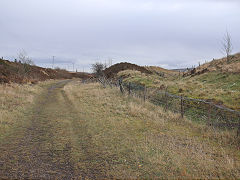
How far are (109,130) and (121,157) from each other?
2.45m

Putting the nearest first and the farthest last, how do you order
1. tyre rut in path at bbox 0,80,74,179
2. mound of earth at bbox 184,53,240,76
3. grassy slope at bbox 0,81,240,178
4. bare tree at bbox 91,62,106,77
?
1. tyre rut in path at bbox 0,80,74,179
2. grassy slope at bbox 0,81,240,178
3. mound of earth at bbox 184,53,240,76
4. bare tree at bbox 91,62,106,77

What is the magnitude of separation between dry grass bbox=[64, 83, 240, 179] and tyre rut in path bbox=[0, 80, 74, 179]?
1.98 ft

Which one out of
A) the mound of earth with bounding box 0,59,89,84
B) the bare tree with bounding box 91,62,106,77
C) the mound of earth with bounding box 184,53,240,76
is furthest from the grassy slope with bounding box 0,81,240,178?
the bare tree with bounding box 91,62,106,77

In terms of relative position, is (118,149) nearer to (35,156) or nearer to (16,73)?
(35,156)

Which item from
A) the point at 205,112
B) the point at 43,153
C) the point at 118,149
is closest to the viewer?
the point at 43,153

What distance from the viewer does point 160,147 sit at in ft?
18.3

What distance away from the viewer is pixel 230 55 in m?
27.3

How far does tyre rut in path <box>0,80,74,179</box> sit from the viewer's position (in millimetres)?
4125

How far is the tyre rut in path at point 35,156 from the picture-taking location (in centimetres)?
412

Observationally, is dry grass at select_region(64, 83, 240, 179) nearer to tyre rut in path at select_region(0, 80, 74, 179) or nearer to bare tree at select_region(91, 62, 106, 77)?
tyre rut in path at select_region(0, 80, 74, 179)

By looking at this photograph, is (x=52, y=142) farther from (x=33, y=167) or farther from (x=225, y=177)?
(x=225, y=177)

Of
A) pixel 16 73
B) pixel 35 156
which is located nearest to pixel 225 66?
pixel 35 156

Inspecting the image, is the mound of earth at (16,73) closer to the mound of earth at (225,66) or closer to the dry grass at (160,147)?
the dry grass at (160,147)

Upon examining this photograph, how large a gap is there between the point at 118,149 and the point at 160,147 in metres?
1.32
